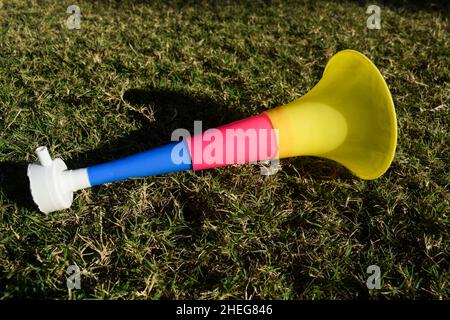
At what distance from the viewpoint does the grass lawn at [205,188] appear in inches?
64.1

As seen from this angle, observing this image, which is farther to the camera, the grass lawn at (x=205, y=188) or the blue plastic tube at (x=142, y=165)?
the blue plastic tube at (x=142, y=165)

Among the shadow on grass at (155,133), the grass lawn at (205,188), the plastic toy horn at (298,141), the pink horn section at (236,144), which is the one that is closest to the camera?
the grass lawn at (205,188)

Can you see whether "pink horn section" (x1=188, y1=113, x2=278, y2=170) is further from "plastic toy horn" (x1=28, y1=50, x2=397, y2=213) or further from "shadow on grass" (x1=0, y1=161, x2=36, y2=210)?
"shadow on grass" (x1=0, y1=161, x2=36, y2=210)

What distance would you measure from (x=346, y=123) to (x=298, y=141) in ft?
0.76

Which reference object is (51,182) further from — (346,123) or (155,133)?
(346,123)

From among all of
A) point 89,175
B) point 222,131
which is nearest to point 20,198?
point 89,175

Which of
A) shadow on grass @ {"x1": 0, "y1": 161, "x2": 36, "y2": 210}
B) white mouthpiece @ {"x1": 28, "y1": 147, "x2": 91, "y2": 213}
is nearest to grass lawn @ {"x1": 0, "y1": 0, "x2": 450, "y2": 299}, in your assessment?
shadow on grass @ {"x1": 0, "y1": 161, "x2": 36, "y2": 210}

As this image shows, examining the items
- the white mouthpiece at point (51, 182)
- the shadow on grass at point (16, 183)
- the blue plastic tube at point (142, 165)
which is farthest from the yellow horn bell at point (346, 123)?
the shadow on grass at point (16, 183)

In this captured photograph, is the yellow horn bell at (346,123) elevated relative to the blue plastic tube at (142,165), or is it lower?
elevated

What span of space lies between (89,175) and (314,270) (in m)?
0.98

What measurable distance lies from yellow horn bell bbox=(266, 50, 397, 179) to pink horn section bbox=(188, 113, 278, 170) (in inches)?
1.9

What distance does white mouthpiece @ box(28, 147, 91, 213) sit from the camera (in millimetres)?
1685

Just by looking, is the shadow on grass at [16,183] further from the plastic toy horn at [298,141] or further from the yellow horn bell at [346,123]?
the yellow horn bell at [346,123]

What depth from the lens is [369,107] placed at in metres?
1.81
